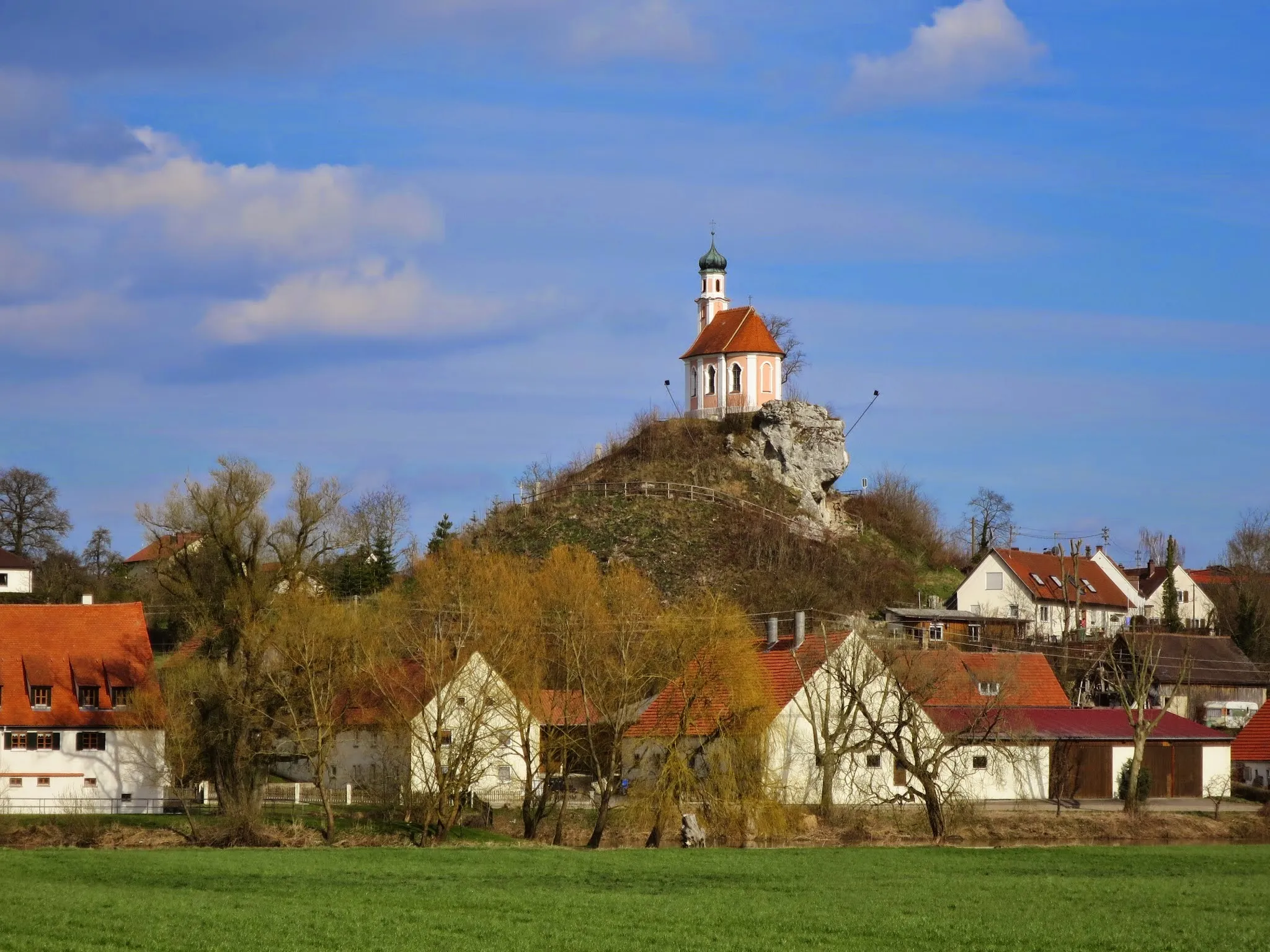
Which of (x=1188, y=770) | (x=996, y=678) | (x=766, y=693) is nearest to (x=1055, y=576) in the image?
(x=1188, y=770)

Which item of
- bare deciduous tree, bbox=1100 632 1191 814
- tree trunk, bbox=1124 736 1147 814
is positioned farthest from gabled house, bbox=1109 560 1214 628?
tree trunk, bbox=1124 736 1147 814

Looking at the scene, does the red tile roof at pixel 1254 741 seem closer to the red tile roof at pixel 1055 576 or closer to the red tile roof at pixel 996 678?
the red tile roof at pixel 996 678

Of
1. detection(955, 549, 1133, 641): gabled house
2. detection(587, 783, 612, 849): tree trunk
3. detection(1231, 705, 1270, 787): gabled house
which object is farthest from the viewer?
detection(955, 549, 1133, 641): gabled house

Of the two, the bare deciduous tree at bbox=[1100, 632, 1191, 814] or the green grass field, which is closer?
the green grass field

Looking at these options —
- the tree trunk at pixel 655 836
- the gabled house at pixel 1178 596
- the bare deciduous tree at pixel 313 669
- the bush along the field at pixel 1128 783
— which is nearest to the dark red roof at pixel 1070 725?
the bush along the field at pixel 1128 783

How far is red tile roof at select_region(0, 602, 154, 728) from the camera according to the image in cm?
5566

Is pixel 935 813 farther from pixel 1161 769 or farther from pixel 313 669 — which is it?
pixel 1161 769

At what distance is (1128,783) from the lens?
59.2 metres

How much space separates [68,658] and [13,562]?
45.7 metres

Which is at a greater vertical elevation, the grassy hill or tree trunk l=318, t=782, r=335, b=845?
the grassy hill

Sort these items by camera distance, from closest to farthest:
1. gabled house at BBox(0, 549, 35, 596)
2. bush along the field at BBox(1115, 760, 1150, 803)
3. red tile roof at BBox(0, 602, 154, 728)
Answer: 1. red tile roof at BBox(0, 602, 154, 728)
2. bush along the field at BBox(1115, 760, 1150, 803)
3. gabled house at BBox(0, 549, 35, 596)

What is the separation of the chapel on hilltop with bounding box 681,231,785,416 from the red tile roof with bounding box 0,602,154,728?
60.9 m

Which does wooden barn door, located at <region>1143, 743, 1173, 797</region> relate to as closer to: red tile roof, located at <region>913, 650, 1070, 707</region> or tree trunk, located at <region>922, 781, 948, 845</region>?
red tile roof, located at <region>913, 650, 1070, 707</region>

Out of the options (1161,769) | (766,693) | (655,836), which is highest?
(766,693)
